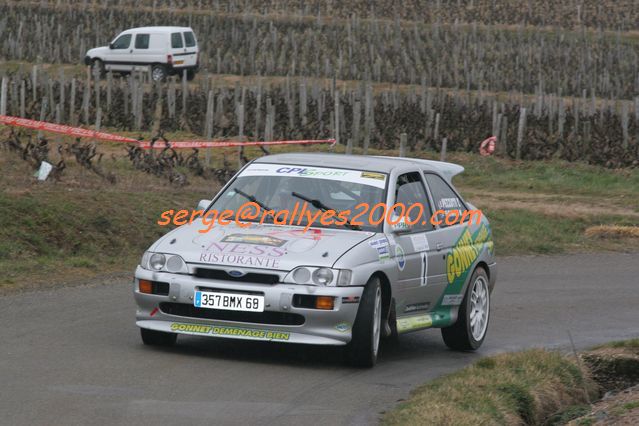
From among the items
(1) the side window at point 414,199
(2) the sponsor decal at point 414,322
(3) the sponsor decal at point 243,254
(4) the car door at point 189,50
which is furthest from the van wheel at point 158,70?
(3) the sponsor decal at point 243,254

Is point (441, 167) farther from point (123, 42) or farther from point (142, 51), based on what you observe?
point (123, 42)

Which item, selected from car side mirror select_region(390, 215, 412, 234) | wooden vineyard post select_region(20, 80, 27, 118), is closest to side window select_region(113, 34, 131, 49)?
wooden vineyard post select_region(20, 80, 27, 118)

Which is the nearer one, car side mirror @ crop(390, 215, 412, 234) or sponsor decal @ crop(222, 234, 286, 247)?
sponsor decal @ crop(222, 234, 286, 247)

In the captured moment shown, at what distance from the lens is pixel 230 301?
32.4 feet

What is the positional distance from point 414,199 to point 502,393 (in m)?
2.64

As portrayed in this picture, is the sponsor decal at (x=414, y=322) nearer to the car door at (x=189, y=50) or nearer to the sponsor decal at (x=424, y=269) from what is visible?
the sponsor decal at (x=424, y=269)

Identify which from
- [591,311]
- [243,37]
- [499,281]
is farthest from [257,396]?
[243,37]

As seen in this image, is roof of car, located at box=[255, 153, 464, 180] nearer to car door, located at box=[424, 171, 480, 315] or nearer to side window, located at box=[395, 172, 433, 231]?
side window, located at box=[395, 172, 433, 231]

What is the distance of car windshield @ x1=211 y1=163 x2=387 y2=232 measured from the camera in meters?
10.9

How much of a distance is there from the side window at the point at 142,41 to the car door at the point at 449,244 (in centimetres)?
3751

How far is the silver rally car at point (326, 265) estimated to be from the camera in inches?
389

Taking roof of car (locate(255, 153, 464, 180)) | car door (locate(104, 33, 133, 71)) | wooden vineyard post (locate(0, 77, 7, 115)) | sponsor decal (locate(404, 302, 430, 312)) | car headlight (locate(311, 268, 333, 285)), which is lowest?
car door (locate(104, 33, 133, 71))

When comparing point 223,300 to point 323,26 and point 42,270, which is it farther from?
point 323,26

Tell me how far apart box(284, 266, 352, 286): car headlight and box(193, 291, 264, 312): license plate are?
0.26 m
